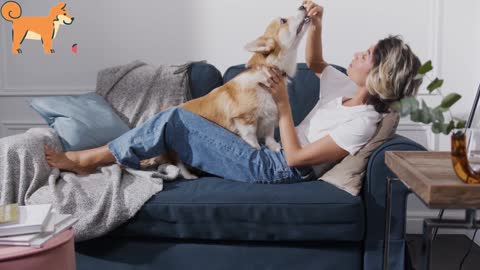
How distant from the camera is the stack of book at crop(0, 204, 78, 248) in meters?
1.30

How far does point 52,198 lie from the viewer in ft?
6.10

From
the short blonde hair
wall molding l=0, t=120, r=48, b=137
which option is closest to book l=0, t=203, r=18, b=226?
the short blonde hair

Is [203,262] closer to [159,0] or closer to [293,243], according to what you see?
[293,243]

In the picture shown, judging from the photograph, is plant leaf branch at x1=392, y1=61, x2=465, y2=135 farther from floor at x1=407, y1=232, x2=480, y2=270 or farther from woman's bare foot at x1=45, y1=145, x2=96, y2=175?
woman's bare foot at x1=45, y1=145, x2=96, y2=175

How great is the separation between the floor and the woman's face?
0.80 metres

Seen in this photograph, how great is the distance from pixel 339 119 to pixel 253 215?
0.48 meters

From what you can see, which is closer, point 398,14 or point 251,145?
point 251,145

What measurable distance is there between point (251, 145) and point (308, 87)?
1.70ft

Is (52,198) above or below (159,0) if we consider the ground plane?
below

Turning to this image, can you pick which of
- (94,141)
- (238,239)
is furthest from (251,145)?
(94,141)

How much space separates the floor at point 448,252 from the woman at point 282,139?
0.70m

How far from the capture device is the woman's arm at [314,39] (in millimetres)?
2109

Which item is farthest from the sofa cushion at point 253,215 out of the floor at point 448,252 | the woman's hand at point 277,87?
the floor at point 448,252

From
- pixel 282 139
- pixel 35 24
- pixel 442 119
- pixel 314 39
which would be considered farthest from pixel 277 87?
pixel 35 24
